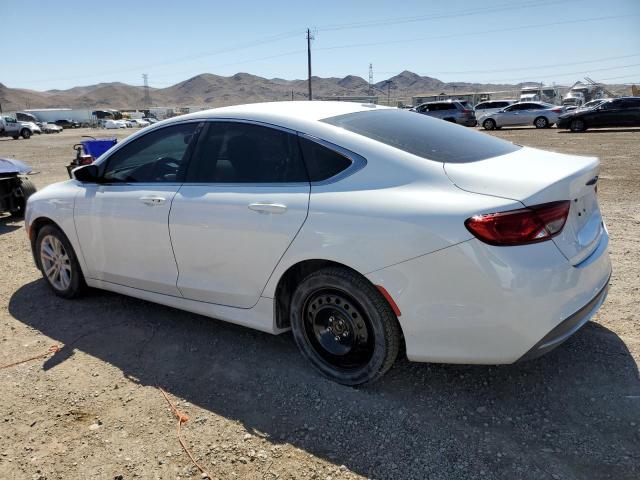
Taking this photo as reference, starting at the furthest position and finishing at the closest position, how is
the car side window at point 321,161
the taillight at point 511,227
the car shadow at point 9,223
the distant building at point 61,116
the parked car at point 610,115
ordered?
the distant building at point 61,116
the parked car at point 610,115
the car shadow at point 9,223
the car side window at point 321,161
the taillight at point 511,227

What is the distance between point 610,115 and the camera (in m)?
22.2

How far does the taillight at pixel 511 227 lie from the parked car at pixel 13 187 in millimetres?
8106

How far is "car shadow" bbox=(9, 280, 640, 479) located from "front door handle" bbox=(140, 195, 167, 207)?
104cm

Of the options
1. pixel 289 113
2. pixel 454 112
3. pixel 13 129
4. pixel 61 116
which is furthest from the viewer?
pixel 61 116

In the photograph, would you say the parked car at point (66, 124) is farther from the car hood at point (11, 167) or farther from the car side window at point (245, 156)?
the car side window at point (245, 156)

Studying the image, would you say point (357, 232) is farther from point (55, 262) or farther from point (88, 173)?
point (55, 262)

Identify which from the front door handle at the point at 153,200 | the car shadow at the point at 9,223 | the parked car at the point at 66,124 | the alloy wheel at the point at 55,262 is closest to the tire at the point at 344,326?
the front door handle at the point at 153,200

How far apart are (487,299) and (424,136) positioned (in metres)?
1.21

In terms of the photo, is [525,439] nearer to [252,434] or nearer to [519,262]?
[519,262]

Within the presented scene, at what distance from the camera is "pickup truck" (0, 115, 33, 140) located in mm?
36125

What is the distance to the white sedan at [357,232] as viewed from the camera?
2.46m

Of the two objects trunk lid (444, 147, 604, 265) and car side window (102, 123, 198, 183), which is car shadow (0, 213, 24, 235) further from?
trunk lid (444, 147, 604, 265)

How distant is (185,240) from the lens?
11.4 ft

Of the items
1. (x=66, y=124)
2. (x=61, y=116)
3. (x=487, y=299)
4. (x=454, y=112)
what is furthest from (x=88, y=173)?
(x=61, y=116)
